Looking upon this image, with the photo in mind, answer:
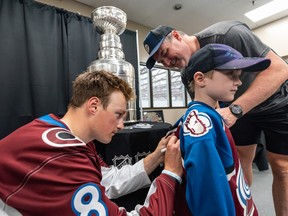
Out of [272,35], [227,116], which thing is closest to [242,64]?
[227,116]

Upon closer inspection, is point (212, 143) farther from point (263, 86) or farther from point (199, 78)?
point (263, 86)

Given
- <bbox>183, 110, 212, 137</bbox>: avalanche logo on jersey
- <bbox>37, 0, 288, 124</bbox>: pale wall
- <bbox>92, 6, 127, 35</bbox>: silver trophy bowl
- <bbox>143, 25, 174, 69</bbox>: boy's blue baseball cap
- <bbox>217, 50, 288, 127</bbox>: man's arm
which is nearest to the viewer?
<bbox>183, 110, 212, 137</bbox>: avalanche logo on jersey

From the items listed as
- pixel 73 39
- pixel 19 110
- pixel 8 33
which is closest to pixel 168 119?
pixel 73 39

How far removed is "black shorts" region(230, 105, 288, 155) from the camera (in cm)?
93

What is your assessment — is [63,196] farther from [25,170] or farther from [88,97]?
[88,97]

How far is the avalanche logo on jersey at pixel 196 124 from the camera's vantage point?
1.73 ft

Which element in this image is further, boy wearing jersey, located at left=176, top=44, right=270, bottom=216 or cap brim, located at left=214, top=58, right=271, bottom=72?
cap brim, located at left=214, top=58, right=271, bottom=72

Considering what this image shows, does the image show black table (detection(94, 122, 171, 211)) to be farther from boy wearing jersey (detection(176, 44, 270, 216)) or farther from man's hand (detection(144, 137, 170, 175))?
boy wearing jersey (detection(176, 44, 270, 216))

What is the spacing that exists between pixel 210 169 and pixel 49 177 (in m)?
0.38

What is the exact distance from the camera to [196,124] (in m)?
0.55

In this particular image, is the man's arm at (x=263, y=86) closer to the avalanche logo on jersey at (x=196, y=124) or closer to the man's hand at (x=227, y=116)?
the man's hand at (x=227, y=116)

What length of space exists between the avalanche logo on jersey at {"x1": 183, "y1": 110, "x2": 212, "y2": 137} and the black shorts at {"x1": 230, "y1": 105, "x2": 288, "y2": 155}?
55cm

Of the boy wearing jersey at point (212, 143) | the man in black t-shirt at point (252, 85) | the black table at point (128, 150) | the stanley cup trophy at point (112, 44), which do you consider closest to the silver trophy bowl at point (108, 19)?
the stanley cup trophy at point (112, 44)

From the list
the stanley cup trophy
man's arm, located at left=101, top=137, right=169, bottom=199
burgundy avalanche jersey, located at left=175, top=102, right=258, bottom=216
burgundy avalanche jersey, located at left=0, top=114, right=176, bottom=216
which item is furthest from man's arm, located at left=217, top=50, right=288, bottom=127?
the stanley cup trophy
